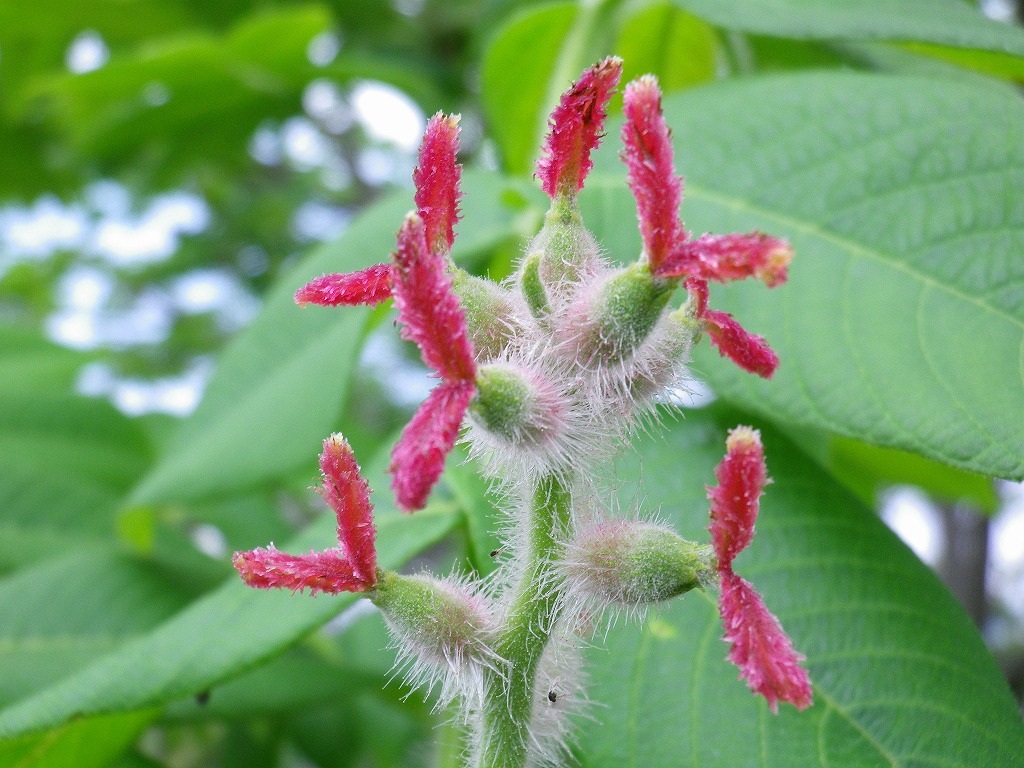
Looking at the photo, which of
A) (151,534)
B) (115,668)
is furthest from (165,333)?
(115,668)

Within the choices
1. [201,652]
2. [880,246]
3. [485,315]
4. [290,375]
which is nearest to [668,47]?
[880,246]

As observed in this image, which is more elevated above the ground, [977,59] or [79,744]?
[977,59]

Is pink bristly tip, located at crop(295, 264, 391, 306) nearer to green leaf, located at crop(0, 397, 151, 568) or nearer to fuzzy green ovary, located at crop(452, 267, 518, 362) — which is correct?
fuzzy green ovary, located at crop(452, 267, 518, 362)

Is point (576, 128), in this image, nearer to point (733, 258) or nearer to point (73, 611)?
point (733, 258)

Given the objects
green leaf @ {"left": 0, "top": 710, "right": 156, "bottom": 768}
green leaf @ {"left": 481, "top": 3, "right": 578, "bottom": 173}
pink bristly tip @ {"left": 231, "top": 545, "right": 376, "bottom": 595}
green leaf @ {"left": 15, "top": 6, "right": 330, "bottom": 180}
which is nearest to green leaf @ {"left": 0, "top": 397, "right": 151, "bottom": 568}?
green leaf @ {"left": 0, "top": 710, "right": 156, "bottom": 768}

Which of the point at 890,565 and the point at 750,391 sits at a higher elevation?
the point at 750,391

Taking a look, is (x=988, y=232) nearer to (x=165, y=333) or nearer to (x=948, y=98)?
(x=948, y=98)

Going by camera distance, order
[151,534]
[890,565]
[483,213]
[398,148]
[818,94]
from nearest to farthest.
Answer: [890,565] < [818,94] < [483,213] < [151,534] < [398,148]
